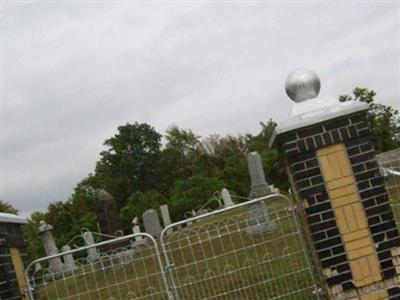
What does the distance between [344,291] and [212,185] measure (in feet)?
93.6

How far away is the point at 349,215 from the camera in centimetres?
502

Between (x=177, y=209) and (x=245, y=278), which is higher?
(x=177, y=209)

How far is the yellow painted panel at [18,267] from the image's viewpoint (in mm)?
5656

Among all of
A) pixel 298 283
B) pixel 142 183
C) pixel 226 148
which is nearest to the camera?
pixel 298 283

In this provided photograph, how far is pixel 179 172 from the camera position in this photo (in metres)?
45.5

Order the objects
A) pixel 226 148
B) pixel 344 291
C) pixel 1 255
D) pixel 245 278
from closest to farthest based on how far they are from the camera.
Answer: pixel 344 291, pixel 1 255, pixel 245 278, pixel 226 148

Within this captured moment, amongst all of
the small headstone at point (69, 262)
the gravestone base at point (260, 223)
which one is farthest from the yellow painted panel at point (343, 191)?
the small headstone at point (69, 262)

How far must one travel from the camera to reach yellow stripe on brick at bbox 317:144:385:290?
497 centimetres

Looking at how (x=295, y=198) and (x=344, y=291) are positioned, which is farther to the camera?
(x=295, y=198)

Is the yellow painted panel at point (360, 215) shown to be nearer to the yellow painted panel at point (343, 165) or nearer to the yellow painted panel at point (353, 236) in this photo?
the yellow painted panel at point (353, 236)

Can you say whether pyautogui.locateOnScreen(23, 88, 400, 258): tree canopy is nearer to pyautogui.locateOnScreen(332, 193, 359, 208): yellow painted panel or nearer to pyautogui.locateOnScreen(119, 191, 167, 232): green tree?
pyautogui.locateOnScreen(119, 191, 167, 232): green tree

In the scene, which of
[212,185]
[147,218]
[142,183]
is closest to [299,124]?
[147,218]

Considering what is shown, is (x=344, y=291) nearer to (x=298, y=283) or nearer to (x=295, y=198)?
(x=295, y=198)

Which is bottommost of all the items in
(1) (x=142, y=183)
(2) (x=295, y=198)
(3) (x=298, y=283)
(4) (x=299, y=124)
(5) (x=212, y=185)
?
(3) (x=298, y=283)
